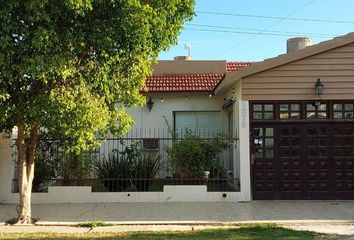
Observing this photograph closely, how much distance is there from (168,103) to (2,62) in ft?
33.5

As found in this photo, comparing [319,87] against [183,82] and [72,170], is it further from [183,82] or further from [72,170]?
[72,170]

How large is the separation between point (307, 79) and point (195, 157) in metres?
3.92

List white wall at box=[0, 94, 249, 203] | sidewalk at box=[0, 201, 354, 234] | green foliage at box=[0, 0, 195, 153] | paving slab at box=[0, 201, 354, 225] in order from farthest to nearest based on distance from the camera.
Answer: white wall at box=[0, 94, 249, 203], paving slab at box=[0, 201, 354, 225], sidewalk at box=[0, 201, 354, 234], green foliage at box=[0, 0, 195, 153]

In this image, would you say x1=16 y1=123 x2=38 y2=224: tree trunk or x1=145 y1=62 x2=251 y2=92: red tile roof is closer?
x1=16 y1=123 x2=38 y2=224: tree trunk

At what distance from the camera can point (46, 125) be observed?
9547 millimetres

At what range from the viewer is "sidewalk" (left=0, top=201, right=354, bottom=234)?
428 inches

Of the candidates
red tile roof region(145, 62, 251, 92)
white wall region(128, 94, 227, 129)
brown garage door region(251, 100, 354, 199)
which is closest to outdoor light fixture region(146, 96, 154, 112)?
white wall region(128, 94, 227, 129)

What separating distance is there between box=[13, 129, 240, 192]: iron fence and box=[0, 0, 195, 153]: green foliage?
3932mm

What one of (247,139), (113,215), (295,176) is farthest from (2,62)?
(295,176)

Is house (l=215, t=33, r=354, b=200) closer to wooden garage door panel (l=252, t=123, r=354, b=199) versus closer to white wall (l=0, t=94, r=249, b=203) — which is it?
wooden garage door panel (l=252, t=123, r=354, b=199)

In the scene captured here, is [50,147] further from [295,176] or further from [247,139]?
[295,176]

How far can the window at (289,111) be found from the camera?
14.2 m

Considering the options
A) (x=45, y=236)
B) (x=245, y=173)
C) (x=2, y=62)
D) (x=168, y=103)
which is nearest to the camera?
(x=2, y=62)

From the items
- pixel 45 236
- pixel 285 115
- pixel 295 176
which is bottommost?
pixel 45 236
